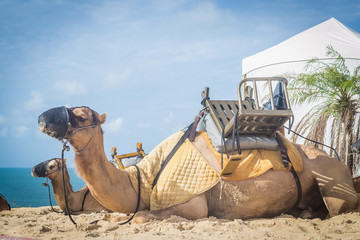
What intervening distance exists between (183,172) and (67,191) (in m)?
2.34

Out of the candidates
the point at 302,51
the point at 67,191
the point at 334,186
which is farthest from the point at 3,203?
the point at 302,51

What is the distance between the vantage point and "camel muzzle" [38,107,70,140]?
315 cm

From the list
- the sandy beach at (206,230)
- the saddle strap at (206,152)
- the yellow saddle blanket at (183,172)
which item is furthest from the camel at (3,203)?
the saddle strap at (206,152)

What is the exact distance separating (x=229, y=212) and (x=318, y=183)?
1322 mm

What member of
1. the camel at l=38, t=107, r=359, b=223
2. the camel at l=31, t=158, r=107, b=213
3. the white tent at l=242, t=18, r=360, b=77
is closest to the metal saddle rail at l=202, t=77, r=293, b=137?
the camel at l=38, t=107, r=359, b=223

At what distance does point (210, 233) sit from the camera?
3.21m

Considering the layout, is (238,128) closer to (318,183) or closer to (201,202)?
(201,202)

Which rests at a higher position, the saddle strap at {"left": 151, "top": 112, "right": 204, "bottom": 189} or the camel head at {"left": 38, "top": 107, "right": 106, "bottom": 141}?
the camel head at {"left": 38, "top": 107, "right": 106, "bottom": 141}

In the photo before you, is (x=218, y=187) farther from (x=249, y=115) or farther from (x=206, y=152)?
(x=249, y=115)

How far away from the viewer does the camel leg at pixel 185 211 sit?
3719 mm

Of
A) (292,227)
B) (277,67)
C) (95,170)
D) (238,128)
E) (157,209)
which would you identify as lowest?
(292,227)

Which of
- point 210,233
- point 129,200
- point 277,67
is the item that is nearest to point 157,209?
point 129,200

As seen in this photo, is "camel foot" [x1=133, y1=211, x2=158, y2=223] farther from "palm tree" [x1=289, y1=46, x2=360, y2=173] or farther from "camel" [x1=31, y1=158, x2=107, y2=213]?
"palm tree" [x1=289, y1=46, x2=360, y2=173]

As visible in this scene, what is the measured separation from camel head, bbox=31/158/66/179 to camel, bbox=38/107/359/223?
2.02 meters
